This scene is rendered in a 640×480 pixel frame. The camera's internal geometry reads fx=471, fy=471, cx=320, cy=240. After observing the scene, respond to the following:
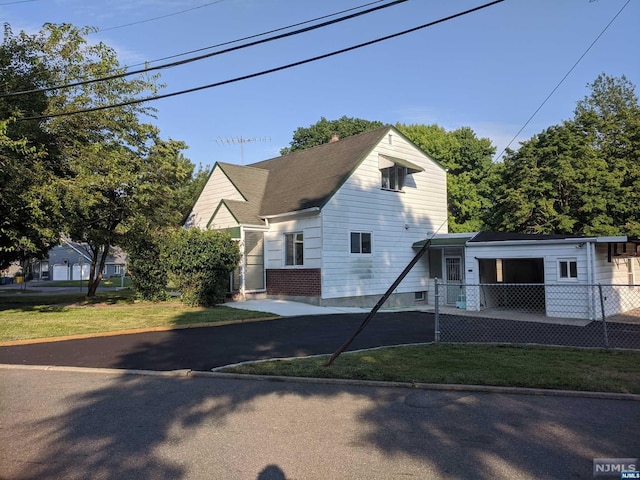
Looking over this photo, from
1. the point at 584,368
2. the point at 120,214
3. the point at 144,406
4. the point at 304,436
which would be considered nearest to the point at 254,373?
the point at 144,406

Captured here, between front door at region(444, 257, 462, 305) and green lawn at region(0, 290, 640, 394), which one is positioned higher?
front door at region(444, 257, 462, 305)

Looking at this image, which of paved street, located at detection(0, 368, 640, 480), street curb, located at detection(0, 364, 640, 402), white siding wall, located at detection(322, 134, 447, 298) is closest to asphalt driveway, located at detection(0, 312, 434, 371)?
street curb, located at detection(0, 364, 640, 402)

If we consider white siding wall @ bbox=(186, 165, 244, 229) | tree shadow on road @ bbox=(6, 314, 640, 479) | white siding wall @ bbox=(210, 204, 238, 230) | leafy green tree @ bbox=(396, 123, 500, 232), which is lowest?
tree shadow on road @ bbox=(6, 314, 640, 479)

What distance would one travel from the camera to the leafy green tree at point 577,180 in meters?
28.8

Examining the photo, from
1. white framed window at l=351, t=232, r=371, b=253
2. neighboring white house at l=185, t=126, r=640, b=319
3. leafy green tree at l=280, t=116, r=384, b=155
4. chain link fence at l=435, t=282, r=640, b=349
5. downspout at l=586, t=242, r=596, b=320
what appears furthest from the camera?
leafy green tree at l=280, t=116, r=384, b=155

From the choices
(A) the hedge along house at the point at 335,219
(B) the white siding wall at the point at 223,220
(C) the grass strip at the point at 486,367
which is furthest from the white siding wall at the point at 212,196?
(C) the grass strip at the point at 486,367

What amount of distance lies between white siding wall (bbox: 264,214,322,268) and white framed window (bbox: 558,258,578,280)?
8.70 m

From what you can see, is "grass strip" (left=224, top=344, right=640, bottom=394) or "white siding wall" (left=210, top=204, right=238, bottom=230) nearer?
"grass strip" (left=224, top=344, right=640, bottom=394)

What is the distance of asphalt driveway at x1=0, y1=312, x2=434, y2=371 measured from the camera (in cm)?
893

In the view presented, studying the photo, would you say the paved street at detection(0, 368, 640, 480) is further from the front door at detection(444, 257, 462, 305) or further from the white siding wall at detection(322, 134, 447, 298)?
the front door at detection(444, 257, 462, 305)

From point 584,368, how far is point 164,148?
66.5 feet

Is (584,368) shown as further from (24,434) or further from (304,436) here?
(24,434)

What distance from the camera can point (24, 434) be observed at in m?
5.13

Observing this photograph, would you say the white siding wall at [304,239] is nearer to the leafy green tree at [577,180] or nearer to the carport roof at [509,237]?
the carport roof at [509,237]
